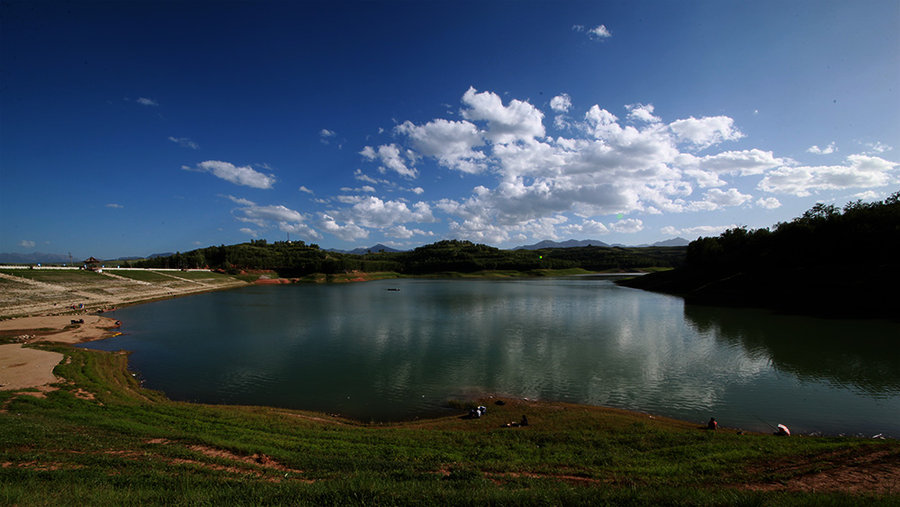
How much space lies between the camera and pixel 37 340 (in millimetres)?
29281

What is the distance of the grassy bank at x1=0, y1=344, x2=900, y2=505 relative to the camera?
7039 millimetres

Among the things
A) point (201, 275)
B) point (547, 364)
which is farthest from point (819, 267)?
point (201, 275)

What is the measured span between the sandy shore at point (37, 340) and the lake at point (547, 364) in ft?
10.2

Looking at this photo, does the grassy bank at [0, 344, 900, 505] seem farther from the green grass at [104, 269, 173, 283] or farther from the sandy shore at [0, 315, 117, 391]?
the green grass at [104, 269, 173, 283]

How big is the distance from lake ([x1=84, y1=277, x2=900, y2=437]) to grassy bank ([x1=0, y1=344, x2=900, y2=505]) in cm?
322

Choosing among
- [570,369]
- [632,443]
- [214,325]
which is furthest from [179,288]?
[632,443]

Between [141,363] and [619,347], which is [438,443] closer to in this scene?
[619,347]

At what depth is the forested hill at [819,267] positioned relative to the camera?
46.2 meters

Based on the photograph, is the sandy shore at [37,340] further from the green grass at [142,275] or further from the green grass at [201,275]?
the green grass at [201,275]

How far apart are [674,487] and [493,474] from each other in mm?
4355

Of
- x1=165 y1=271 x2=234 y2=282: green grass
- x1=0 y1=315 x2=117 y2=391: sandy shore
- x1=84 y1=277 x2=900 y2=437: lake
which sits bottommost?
x1=84 y1=277 x2=900 y2=437: lake

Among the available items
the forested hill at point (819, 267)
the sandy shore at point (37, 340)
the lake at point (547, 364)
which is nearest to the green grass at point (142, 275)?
the sandy shore at point (37, 340)

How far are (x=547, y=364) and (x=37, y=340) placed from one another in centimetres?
4252

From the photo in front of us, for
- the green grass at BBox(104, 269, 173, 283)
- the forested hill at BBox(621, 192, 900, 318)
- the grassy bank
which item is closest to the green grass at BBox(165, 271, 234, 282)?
the green grass at BBox(104, 269, 173, 283)
